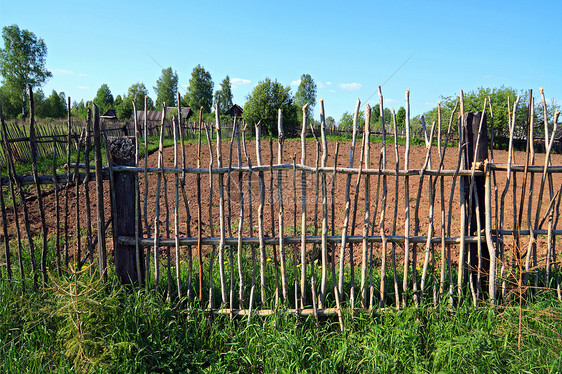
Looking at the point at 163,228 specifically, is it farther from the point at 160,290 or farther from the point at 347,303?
the point at 347,303

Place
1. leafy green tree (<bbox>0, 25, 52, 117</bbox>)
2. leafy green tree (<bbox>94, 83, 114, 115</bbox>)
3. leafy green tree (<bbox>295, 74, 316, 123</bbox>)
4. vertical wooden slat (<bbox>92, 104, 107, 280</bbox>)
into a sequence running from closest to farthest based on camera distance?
1. vertical wooden slat (<bbox>92, 104, 107, 280</bbox>)
2. leafy green tree (<bbox>0, 25, 52, 117</bbox>)
3. leafy green tree (<bbox>295, 74, 316, 123</bbox>)
4. leafy green tree (<bbox>94, 83, 114, 115</bbox>)

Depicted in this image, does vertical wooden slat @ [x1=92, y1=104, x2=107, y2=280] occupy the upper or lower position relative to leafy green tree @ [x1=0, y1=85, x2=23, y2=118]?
lower

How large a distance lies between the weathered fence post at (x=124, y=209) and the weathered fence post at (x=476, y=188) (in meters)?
2.81

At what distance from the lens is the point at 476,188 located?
309 centimetres

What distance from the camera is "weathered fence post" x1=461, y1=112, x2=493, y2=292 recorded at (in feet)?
10.1

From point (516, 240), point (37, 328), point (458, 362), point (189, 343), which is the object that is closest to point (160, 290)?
point (189, 343)

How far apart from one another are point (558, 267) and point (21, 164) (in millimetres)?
12848

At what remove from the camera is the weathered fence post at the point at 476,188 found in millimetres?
3070

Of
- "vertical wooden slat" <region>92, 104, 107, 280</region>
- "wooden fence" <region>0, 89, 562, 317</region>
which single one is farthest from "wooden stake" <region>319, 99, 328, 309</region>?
"vertical wooden slat" <region>92, 104, 107, 280</region>

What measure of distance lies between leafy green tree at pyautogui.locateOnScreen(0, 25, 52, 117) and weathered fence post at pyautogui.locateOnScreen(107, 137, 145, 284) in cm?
4711

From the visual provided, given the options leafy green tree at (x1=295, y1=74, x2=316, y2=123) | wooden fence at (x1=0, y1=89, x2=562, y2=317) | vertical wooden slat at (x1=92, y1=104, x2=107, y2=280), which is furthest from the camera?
leafy green tree at (x1=295, y1=74, x2=316, y2=123)

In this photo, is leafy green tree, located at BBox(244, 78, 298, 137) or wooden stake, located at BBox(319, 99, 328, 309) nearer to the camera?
wooden stake, located at BBox(319, 99, 328, 309)

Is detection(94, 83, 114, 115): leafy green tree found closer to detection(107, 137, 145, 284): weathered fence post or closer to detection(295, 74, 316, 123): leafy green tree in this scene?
detection(295, 74, 316, 123): leafy green tree

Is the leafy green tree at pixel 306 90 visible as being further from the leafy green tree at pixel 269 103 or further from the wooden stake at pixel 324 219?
the wooden stake at pixel 324 219
